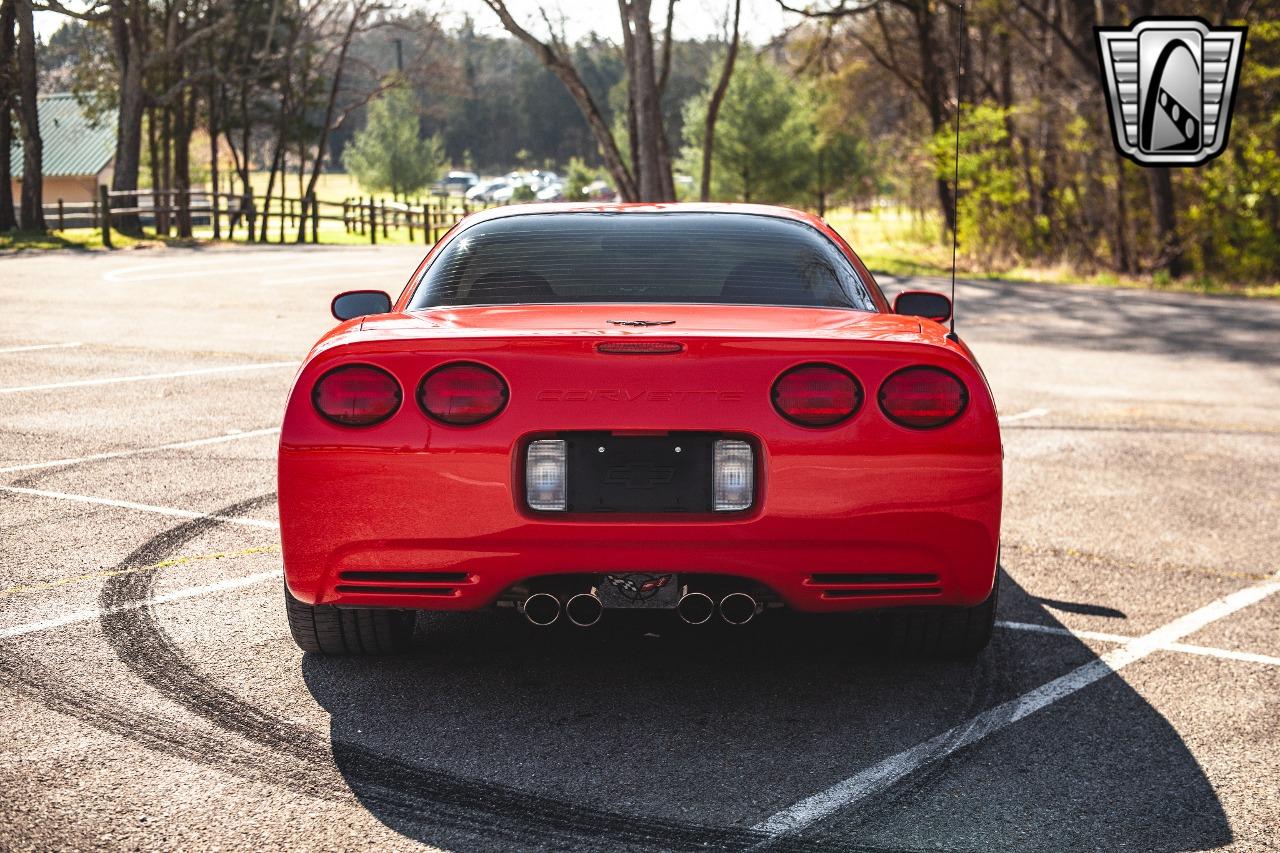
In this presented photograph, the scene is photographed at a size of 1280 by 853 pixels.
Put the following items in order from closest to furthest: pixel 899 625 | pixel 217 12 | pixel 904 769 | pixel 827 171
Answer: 1. pixel 904 769
2. pixel 899 625
3. pixel 217 12
4. pixel 827 171

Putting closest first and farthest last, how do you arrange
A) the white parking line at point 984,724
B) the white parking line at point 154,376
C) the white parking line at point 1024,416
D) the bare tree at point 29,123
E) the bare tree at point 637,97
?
the white parking line at point 984,724
the white parking line at point 1024,416
the white parking line at point 154,376
the bare tree at point 637,97
the bare tree at point 29,123

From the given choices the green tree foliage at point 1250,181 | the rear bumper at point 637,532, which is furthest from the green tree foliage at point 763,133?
the rear bumper at point 637,532

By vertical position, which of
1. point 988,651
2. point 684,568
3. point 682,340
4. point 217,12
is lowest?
point 988,651

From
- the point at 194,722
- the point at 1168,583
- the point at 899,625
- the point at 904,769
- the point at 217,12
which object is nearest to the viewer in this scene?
the point at 904,769

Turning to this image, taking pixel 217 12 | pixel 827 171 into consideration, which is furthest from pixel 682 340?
pixel 827 171

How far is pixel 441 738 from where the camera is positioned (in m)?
3.62

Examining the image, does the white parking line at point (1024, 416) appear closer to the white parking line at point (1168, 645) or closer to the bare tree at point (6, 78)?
the white parking line at point (1168, 645)

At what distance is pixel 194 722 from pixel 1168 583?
3.58 meters

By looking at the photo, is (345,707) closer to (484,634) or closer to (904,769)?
(484,634)

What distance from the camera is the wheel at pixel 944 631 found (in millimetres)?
4117

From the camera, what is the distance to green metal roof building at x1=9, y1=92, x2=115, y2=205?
2625 inches

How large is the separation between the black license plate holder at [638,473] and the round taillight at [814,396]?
0.70 feet

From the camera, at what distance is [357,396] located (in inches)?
146

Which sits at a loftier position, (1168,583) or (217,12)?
(217,12)
